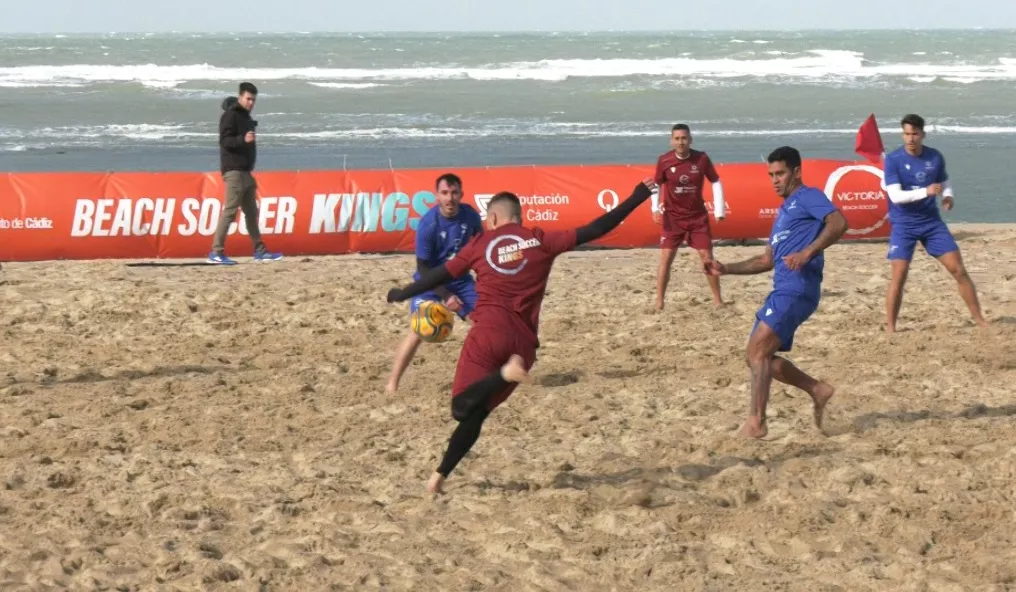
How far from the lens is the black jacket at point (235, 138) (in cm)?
1288

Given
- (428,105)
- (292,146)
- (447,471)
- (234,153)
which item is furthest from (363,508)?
(428,105)

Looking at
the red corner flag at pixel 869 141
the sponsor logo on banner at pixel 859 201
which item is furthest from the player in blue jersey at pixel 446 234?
the sponsor logo on banner at pixel 859 201

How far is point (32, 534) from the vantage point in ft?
19.3

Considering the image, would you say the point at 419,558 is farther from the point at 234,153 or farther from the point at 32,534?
the point at 234,153

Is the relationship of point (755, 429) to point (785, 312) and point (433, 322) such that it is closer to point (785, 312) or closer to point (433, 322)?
point (785, 312)

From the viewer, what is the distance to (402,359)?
8.48 m

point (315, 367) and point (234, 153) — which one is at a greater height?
point (234, 153)

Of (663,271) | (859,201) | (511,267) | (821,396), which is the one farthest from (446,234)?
(859,201)

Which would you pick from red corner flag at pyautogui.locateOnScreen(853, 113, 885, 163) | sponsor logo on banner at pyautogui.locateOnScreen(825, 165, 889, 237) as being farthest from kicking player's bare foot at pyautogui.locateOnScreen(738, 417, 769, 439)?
sponsor logo on banner at pyautogui.locateOnScreen(825, 165, 889, 237)

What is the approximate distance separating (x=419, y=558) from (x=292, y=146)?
23517 mm

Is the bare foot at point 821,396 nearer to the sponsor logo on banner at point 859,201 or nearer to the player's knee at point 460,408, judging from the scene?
the player's knee at point 460,408

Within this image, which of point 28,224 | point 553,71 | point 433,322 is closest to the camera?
point 433,322

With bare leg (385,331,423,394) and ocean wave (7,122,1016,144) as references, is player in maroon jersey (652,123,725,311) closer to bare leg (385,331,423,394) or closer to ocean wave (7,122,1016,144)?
bare leg (385,331,423,394)

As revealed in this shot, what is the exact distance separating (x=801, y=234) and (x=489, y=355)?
2.03 metres
